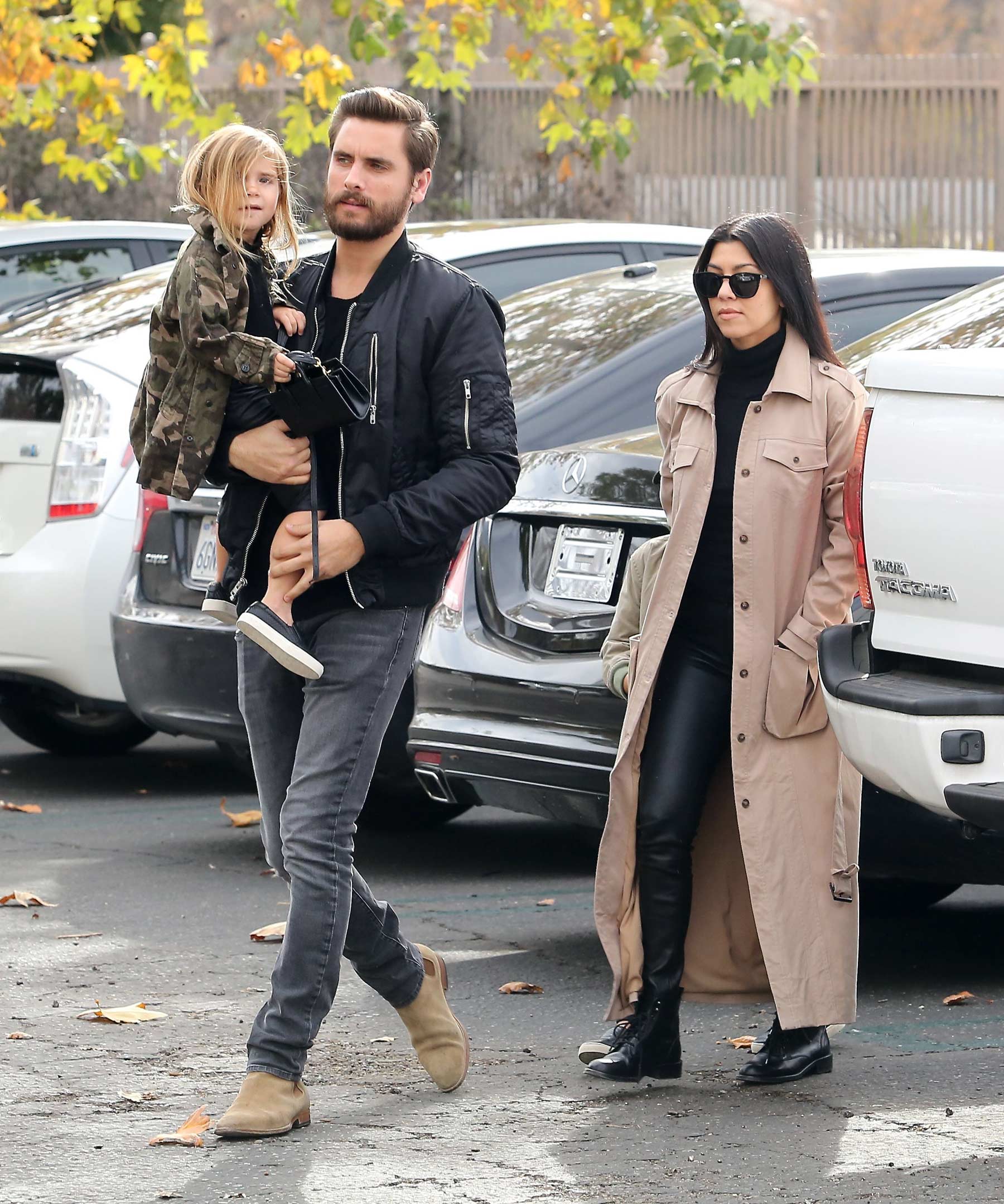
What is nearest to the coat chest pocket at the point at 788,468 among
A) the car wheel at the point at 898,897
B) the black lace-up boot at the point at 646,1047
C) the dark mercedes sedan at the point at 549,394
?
the black lace-up boot at the point at 646,1047

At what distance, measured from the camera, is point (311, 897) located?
14.0ft

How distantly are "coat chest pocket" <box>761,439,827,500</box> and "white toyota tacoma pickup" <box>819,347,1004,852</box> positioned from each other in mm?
186

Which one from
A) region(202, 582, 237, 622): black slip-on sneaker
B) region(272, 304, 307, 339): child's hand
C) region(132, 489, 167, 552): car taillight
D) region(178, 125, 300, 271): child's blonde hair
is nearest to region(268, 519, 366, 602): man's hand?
region(202, 582, 237, 622): black slip-on sneaker

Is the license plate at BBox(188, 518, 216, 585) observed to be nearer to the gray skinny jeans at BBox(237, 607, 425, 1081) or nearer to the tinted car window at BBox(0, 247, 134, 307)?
the gray skinny jeans at BBox(237, 607, 425, 1081)

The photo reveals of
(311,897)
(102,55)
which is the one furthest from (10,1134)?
(102,55)

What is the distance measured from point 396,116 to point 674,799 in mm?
1494

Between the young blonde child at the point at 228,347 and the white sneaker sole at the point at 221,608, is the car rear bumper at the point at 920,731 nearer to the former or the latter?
the young blonde child at the point at 228,347

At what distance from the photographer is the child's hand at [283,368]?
13.8 feet

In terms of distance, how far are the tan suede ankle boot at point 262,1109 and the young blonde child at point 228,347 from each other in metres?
0.79

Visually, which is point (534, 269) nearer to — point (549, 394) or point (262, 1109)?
point (549, 394)

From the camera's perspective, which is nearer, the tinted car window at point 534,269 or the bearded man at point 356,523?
the bearded man at point 356,523

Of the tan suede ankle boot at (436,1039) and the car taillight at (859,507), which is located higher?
the car taillight at (859,507)

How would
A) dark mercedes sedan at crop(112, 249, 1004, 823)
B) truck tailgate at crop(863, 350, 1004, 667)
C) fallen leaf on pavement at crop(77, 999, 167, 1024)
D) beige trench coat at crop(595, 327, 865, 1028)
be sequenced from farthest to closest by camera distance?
dark mercedes sedan at crop(112, 249, 1004, 823)
fallen leaf on pavement at crop(77, 999, 167, 1024)
beige trench coat at crop(595, 327, 865, 1028)
truck tailgate at crop(863, 350, 1004, 667)

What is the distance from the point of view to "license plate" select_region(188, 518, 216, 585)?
7035mm
